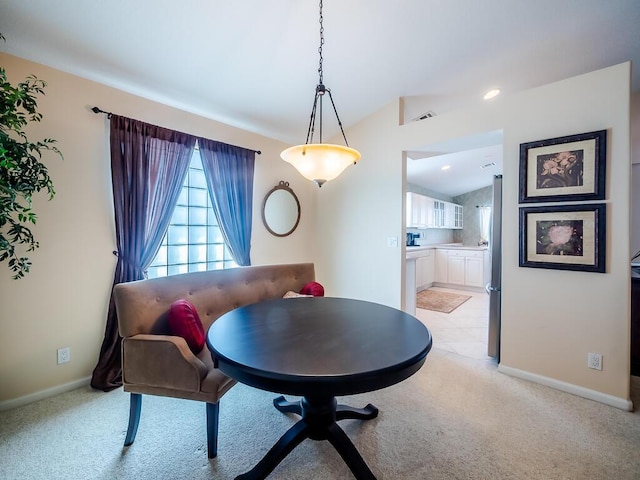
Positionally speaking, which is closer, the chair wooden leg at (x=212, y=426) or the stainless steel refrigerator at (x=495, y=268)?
the chair wooden leg at (x=212, y=426)

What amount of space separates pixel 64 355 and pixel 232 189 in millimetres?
1961

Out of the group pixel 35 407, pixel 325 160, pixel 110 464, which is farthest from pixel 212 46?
pixel 35 407

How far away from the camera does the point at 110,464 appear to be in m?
1.48

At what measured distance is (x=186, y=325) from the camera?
172 cm

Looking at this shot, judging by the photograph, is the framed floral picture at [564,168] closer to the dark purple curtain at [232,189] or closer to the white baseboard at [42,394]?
the dark purple curtain at [232,189]

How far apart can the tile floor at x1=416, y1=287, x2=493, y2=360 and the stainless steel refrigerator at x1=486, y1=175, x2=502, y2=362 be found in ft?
0.59

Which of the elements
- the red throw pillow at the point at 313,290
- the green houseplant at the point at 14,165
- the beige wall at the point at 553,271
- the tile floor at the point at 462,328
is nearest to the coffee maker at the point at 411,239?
the tile floor at the point at 462,328

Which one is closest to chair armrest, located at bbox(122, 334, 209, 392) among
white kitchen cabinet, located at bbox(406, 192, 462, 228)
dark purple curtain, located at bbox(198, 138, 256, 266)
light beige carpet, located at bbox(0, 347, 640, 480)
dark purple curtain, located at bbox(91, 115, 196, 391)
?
light beige carpet, located at bbox(0, 347, 640, 480)

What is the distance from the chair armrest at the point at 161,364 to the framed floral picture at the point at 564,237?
2603mm

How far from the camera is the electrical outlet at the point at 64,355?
2.09 metres

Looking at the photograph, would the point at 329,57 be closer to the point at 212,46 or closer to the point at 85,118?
the point at 212,46

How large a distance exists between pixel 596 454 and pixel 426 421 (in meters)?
0.89

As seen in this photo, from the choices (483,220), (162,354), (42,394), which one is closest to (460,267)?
(483,220)

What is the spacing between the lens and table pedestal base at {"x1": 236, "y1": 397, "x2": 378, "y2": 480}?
136cm
